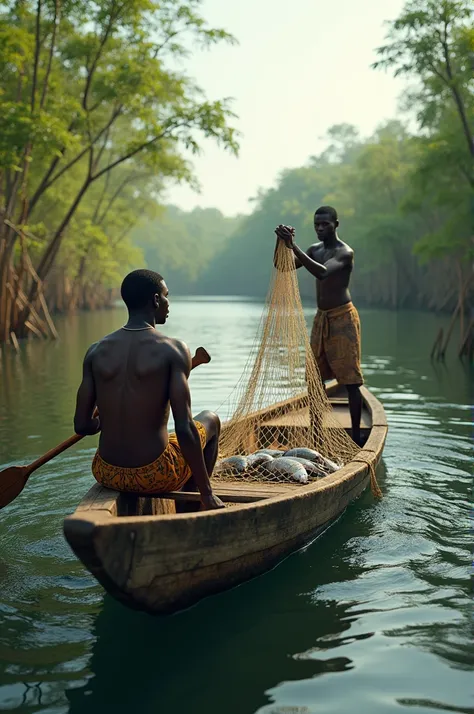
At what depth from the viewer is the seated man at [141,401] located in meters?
3.91

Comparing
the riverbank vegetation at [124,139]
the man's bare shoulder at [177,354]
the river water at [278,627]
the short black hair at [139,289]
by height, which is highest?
the riverbank vegetation at [124,139]

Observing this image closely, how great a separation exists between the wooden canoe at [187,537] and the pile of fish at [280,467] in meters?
0.39

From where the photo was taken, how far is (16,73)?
59.7 ft

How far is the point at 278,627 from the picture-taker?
381 cm

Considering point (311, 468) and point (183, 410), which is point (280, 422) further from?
point (183, 410)

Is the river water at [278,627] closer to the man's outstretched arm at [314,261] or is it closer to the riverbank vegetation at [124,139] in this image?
the man's outstretched arm at [314,261]

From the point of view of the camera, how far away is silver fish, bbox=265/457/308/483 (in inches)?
213

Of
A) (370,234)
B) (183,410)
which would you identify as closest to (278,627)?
(183,410)

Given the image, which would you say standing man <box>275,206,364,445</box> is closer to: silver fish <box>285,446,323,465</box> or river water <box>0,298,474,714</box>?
river water <box>0,298,474,714</box>

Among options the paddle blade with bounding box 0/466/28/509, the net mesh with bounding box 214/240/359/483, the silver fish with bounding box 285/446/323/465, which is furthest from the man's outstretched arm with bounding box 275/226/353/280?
the paddle blade with bounding box 0/466/28/509

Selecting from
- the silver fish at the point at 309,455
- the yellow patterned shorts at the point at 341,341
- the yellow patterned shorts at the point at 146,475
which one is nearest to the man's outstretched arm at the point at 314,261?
the yellow patterned shorts at the point at 341,341

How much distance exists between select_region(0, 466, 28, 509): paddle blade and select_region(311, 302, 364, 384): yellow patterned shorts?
311 centimetres

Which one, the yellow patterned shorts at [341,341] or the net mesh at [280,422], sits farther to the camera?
the yellow patterned shorts at [341,341]

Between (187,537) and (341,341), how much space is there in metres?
→ 3.75
